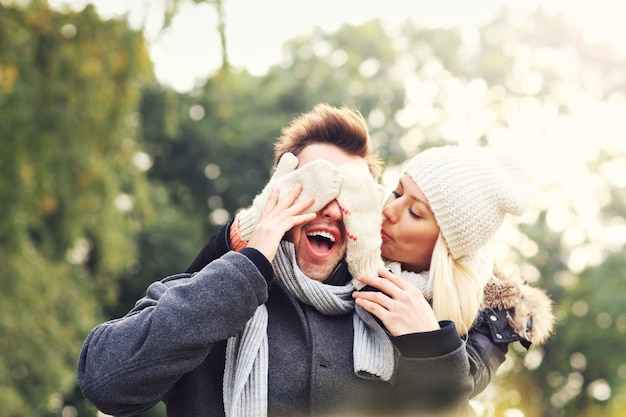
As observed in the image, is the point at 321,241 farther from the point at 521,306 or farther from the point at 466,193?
the point at 521,306

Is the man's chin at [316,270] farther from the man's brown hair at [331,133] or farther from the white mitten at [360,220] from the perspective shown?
the man's brown hair at [331,133]

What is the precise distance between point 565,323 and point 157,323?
54.6 feet

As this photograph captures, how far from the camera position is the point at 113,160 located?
8.12 meters

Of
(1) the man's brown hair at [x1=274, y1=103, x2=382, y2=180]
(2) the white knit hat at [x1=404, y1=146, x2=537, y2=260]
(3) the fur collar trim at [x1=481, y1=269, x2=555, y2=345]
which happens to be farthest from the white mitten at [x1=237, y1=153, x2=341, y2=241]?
(3) the fur collar trim at [x1=481, y1=269, x2=555, y2=345]

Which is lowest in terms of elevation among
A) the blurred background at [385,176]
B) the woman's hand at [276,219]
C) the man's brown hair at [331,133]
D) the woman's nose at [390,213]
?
the blurred background at [385,176]

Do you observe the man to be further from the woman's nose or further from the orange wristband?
the woman's nose

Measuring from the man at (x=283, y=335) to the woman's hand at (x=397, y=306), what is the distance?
48mm

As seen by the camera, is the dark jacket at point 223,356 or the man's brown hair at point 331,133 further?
the man's brown hair at point 331,133

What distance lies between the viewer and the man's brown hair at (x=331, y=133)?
279 cm

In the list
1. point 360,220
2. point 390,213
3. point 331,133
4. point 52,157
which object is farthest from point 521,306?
point 52,157

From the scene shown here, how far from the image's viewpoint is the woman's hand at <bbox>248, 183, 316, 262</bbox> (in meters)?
2.33

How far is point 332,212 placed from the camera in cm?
252

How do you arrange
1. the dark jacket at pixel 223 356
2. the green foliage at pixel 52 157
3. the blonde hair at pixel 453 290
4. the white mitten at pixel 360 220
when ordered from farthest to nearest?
1. the green foliage at pixel 52 157
2. the blonde hair at pixel 453 290
3. the white mitten at pixel 360 220
4. the dark jacket at pixel 223 356

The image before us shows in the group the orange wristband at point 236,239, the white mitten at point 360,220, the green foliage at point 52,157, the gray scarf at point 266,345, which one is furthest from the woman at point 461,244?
the green foliage at point 52,157
